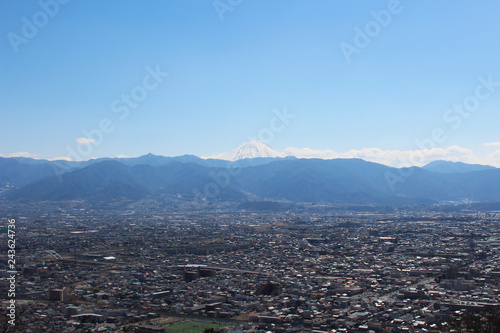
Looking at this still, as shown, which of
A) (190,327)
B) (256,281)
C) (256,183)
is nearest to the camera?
(190,327)

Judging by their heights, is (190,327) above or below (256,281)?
below

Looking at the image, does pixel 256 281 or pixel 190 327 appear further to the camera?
pixel 256 281

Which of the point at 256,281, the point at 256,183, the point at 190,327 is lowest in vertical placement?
the point at 190,327

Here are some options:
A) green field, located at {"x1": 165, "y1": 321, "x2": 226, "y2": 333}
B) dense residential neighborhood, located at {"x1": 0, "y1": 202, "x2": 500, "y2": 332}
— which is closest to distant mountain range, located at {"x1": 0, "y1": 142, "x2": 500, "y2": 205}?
dense residential neighborhood, located at {"x1": 0, "y1": 202, "x2": 500, "y2": 332}

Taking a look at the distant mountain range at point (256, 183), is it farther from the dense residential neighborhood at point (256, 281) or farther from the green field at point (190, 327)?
the green field at point (190, 327)

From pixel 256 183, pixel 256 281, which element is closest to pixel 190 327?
pixel 256 281

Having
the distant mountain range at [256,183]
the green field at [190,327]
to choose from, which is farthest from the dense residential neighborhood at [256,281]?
the distant mountain range at [256,183]

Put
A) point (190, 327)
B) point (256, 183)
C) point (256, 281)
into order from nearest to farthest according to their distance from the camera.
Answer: point (190, 327) → point (256, 281) → point (256, 183)

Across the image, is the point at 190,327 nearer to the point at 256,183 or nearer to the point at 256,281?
the point at 256,281
